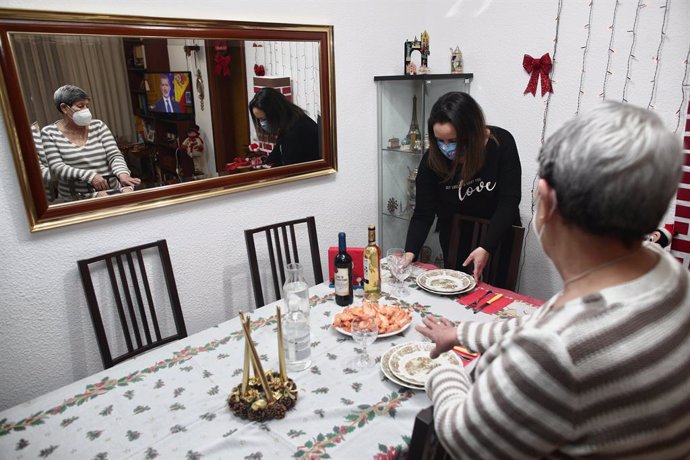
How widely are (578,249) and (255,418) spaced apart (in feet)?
2.87

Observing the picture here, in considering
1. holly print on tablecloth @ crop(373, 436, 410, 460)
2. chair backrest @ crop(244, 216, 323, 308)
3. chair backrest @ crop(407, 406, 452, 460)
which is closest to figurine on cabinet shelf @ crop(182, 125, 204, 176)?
chair backrest @ crop(244, 216, 323, 308)

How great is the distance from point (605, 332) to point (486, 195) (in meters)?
1.60

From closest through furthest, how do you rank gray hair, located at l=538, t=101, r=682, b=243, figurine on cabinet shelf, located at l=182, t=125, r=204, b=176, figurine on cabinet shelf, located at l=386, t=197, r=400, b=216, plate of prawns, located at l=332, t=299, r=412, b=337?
1. gray hair, located at l=538, t=101, r=682, b=243
2. plate of prawns, located at l=332, t=299, r=412, b=337
3. figurine on cabinet shelf, located at l=182, t=125, r=204, b=176
4. figurine on cabinet shelf, located at l=386, t=197, r=400, b=216

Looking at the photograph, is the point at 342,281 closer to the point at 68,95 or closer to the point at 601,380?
the point at 601,380

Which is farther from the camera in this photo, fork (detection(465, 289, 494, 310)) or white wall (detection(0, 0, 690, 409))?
white wall (detection(0, 0, 690, 409))

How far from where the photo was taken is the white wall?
6.08 feet

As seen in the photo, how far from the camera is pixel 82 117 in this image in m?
1.80

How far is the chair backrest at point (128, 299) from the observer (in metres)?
1.73

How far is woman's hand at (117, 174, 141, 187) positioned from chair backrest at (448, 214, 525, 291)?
4.78 feet

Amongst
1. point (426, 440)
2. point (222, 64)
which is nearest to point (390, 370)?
point (426, 440)

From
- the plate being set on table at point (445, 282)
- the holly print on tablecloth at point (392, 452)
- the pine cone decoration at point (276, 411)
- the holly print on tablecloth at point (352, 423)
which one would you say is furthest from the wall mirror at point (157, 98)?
the holly print on tablecloth at point (392, 452)

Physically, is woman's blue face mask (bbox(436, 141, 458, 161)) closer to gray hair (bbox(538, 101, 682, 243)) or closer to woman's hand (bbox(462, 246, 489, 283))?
woman's hand (bbox(462, 246, 489, 283))

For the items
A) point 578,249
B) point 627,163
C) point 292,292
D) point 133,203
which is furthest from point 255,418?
point 133,203

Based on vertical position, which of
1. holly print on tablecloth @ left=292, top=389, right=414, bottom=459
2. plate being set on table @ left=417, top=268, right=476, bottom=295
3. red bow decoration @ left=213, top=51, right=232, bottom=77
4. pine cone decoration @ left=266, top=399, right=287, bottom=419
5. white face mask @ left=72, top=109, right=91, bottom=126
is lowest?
holly print on tablecloth @ left=292, top=389, right=414, bottom=459
